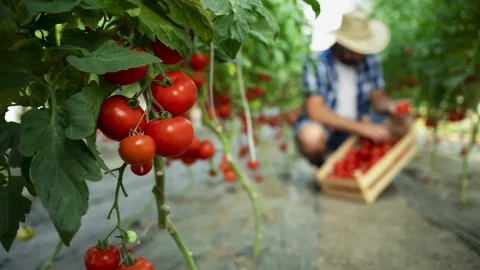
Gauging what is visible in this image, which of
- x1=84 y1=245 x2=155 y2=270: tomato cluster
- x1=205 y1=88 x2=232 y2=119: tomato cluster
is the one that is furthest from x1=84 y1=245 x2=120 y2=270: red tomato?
x1=205 y1=88 x2=232 y2=119: tomato cluster

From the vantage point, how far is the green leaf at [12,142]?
0.46 meters

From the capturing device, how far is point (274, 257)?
121cm

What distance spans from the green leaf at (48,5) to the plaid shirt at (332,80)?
1920mm

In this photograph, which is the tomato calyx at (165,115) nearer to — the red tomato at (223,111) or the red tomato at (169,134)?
the red tomato at (169,134)

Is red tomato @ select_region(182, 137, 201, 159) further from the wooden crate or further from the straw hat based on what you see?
the straw hat

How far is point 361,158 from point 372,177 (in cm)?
33

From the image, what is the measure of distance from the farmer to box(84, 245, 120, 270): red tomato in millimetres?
1777

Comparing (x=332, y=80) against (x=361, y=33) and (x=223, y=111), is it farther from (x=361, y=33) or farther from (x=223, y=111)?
(x=223, y=111)

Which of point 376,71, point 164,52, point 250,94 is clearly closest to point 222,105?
point 250,94

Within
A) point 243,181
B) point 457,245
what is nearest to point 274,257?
point 243,181

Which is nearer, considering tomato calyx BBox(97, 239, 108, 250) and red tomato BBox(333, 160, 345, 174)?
tomato calyx BBox(97, 239, 108, 250)

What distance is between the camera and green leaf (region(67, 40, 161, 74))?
0.45 m

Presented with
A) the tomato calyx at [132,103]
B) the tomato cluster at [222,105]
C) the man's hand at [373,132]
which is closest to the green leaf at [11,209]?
the tomato calyx at [132,103]

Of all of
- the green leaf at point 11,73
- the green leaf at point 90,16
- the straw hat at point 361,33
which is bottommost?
the straw hat at point 361,33
